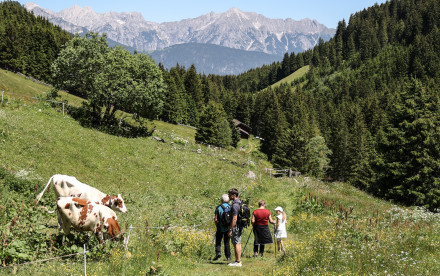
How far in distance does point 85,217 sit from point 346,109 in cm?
12914

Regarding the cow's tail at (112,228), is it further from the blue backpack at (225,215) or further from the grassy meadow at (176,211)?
the blue backpack at (225,215)

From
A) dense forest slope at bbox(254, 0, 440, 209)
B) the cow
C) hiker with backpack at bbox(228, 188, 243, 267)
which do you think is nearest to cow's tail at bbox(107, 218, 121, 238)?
the cow

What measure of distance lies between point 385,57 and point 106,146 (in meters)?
178

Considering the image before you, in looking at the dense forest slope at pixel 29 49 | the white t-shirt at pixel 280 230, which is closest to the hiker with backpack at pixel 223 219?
the white t-shirt at pixel 280 230

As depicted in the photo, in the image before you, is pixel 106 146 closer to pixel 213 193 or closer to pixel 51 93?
pixel 213 193

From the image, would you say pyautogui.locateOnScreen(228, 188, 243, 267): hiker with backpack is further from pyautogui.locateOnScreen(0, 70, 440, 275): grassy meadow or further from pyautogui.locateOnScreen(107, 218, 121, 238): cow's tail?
pyautogui.locateOnScreen(107, 218, 121, 238): cow's tail

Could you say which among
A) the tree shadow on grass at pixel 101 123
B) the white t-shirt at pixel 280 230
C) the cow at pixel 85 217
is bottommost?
the white t-shirt at pixel 280 230

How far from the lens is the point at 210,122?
76.6 m

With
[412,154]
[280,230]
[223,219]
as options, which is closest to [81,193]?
[223,219]

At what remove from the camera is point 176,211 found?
59.1ft

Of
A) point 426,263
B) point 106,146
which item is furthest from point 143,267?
point 106,146

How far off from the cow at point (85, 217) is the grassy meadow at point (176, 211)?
1.36 feet

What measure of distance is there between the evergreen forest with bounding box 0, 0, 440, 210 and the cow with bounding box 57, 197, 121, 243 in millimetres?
27106

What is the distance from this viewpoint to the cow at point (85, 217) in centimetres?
972
